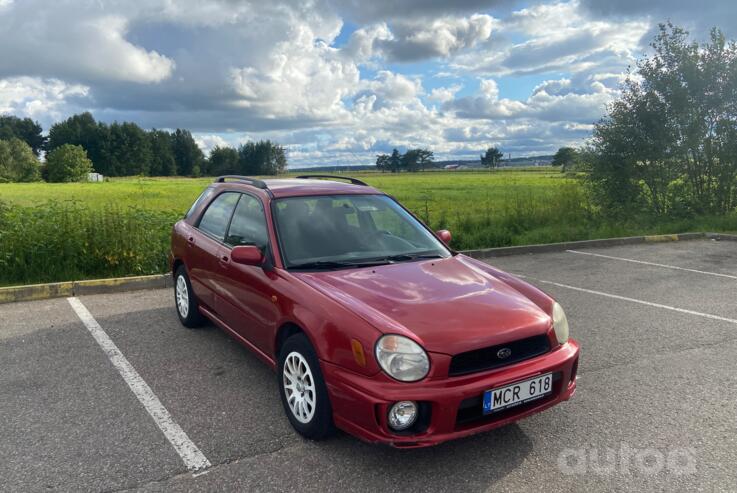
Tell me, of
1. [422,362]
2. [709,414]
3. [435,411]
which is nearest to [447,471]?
[435,411]

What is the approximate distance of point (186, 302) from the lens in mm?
5344

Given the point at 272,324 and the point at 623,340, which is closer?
the point at 272,324

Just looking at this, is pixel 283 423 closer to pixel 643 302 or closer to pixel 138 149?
pixel 643 302

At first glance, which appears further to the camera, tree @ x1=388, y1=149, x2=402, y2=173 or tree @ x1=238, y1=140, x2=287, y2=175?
tree @ x1=238, y1=140, x2=287, y2=175

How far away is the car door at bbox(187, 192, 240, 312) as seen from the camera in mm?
4590

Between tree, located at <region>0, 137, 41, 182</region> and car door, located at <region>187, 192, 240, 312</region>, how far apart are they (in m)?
A: 81.0

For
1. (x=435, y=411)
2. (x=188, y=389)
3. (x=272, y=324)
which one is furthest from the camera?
(x=188, y=389)

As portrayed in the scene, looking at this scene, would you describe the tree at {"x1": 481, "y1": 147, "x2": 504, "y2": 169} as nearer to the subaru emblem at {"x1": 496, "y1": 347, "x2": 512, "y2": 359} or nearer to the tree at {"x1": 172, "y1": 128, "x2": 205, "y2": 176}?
the tree at {"x1": 172, "y1": 128, "x2": 205, "y2": 176}

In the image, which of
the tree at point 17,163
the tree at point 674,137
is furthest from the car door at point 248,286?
the tree at point 17,163

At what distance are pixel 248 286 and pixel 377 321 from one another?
4.58ft

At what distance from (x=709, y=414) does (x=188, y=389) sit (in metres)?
3.67

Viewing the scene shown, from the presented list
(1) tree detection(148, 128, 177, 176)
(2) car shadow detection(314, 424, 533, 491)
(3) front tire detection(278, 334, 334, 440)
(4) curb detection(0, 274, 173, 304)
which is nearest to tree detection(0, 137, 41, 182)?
(1) tree detection(148, 128, 177, 176)

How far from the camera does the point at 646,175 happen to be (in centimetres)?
1485

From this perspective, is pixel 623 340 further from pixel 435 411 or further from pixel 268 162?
pixel 268 162
